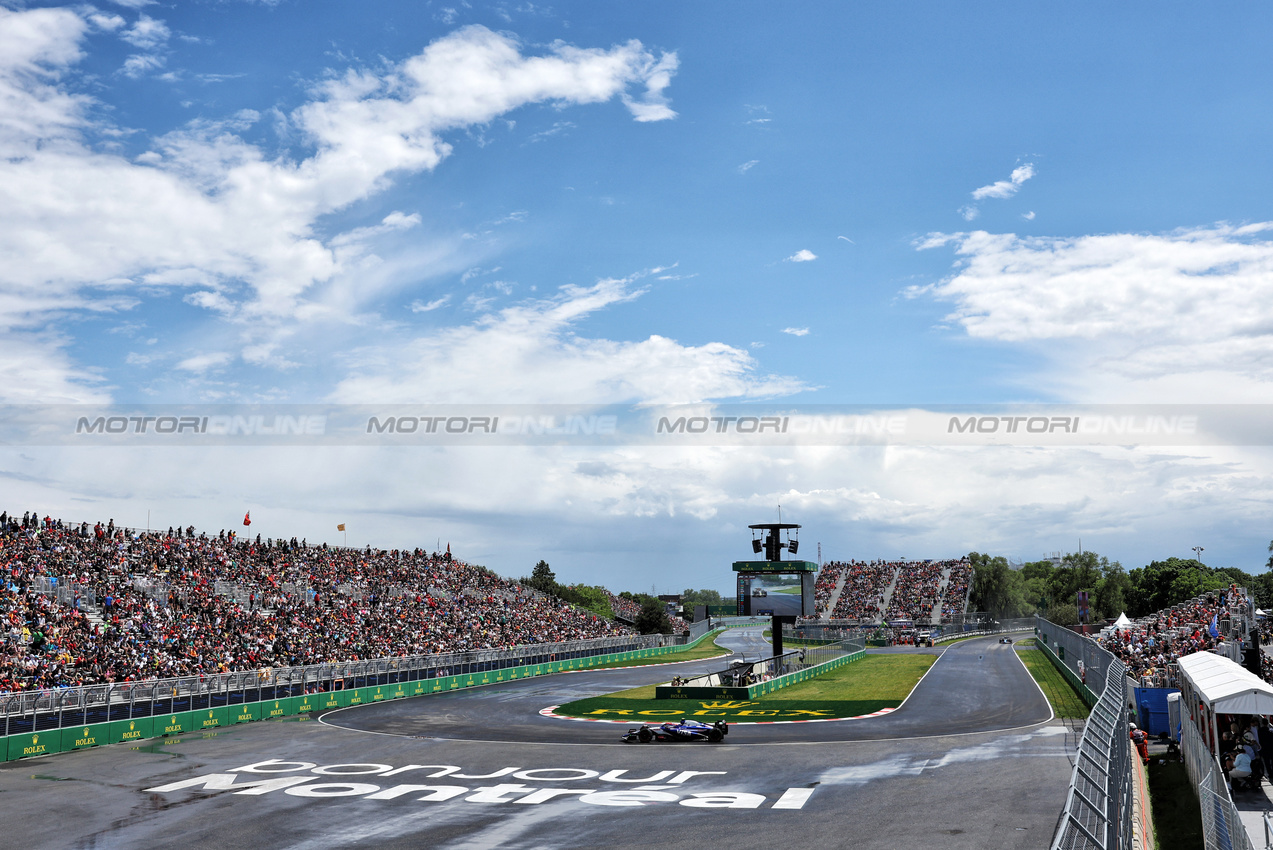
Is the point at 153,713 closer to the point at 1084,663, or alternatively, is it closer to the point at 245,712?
the point at 245,712

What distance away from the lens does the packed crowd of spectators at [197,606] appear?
35.6m

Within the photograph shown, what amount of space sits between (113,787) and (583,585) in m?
128

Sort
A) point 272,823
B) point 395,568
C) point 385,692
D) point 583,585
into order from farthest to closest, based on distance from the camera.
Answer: point 583,585, point 395,568, point 385,692, point 272,823

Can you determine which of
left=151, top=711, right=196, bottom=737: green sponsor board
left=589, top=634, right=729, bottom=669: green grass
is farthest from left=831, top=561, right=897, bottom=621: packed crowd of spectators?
left=151, top=711, right=196, bottom=737: green sponsor board

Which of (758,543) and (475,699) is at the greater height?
(758,543)

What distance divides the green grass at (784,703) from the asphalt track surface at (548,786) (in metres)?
3.24

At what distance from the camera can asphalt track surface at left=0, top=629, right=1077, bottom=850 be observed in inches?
773

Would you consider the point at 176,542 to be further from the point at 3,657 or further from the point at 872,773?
the point at 872,773

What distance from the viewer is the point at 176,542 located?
48.7 meters

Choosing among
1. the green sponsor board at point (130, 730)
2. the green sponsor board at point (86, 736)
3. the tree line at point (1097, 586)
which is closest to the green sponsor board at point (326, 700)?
the green sponsor board at point (130, 730)

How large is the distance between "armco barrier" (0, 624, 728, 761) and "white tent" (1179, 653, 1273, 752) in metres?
32.4

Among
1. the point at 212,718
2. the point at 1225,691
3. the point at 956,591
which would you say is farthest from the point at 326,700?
the point at 956,591

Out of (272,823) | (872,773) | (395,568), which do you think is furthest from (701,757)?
(395,568)

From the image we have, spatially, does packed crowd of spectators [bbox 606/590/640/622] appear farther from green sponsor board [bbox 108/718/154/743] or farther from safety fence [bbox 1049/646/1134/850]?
safety fence [bbox 1049/646/1134/850]
